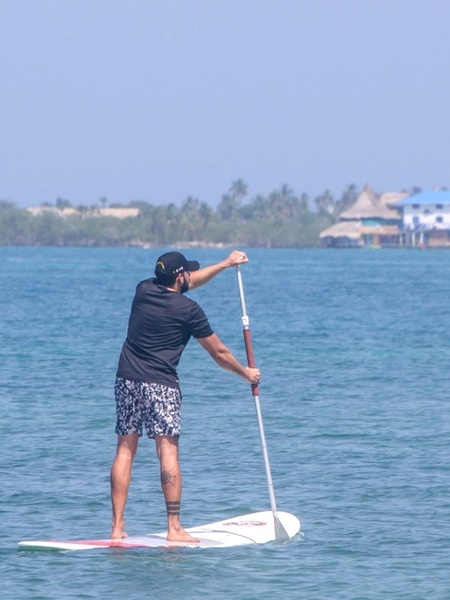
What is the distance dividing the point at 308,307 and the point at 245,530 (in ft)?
146

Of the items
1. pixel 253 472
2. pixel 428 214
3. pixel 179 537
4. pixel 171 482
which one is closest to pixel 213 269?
pixel 171 482

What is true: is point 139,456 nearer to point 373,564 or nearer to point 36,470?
point 36,470

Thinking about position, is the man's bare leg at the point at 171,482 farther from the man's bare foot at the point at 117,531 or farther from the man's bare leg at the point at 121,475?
the man's bare foot at the point at 117,531

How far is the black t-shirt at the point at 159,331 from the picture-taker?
35.9 ft

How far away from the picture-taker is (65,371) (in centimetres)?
2617

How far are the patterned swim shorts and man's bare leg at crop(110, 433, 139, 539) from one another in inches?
3.7

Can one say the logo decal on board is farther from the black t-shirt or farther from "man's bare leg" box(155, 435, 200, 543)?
the black t-shirt

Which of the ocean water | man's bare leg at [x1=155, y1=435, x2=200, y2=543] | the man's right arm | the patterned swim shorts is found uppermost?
the man's right arm

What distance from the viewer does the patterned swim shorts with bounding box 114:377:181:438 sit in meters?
10.9

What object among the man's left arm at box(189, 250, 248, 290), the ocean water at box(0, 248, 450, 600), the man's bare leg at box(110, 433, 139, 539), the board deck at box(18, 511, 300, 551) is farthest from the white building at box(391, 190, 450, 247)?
the man's bare leg at box(110, 433, 139, 539)

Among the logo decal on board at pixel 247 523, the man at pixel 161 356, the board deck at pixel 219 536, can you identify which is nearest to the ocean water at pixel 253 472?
the board deck at pixel 219 536

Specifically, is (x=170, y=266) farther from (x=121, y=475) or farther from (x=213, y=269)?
(x=121, y=475)

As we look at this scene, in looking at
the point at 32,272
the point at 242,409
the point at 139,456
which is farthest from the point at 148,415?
the point at 32,272

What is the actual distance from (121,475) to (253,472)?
3.83 metres
